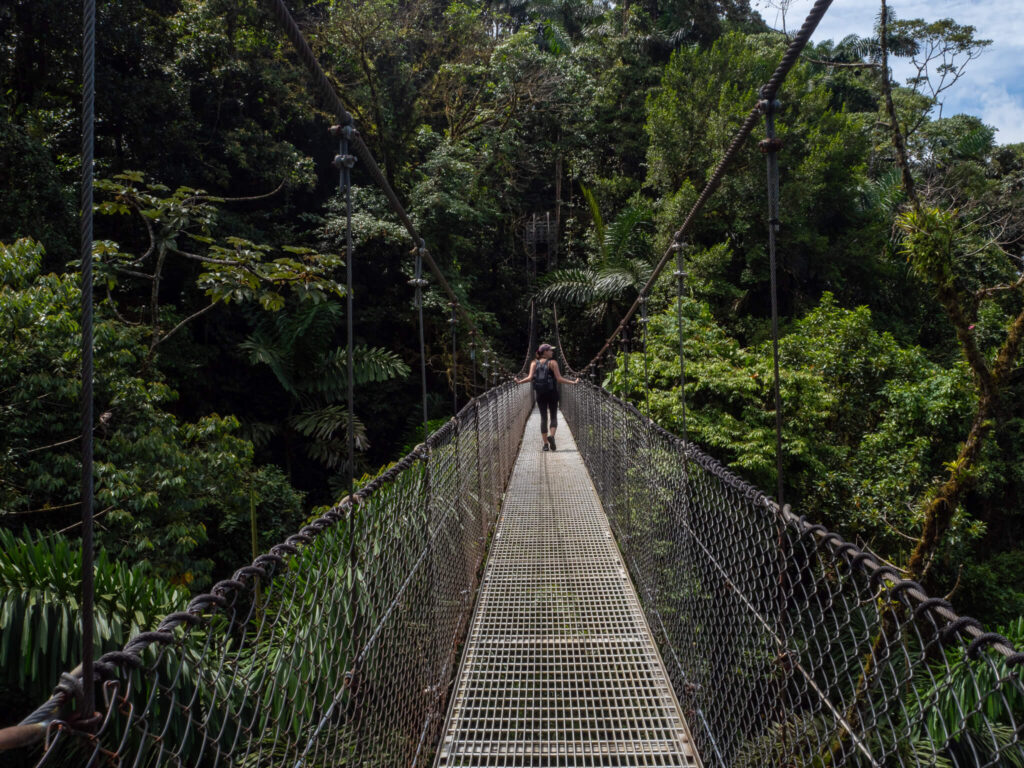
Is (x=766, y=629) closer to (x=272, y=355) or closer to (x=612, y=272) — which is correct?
(x=272, y=355)

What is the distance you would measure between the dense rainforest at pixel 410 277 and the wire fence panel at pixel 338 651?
36.1 inches

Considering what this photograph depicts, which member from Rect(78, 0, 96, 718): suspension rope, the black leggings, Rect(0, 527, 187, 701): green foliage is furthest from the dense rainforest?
Rect(78, 0, 96, 718): suspension rope

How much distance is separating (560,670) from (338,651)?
2.10 feet

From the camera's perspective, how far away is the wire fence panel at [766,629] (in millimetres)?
632

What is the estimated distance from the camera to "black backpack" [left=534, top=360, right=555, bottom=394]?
4.48m

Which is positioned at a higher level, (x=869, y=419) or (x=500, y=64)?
(x=500, y=64)

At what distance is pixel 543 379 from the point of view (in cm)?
448

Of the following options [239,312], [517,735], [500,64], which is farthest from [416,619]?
[500,64]

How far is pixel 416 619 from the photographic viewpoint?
1.50 metres

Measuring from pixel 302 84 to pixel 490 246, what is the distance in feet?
15.4

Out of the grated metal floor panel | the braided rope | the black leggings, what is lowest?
the grated metal floor panel

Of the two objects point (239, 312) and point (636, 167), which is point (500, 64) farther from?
point (239, 312)

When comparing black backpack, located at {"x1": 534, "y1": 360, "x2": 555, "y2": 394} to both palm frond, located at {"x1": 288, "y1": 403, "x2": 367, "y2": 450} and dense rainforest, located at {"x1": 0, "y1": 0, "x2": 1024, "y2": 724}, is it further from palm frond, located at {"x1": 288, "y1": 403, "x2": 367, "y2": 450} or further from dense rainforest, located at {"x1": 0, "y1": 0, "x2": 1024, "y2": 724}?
palm frond, located at {"x1": 288, "y1": 403, "x2": 367, "y2": 450}

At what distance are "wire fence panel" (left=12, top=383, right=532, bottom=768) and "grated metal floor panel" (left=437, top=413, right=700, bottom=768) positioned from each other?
0.33 feet
